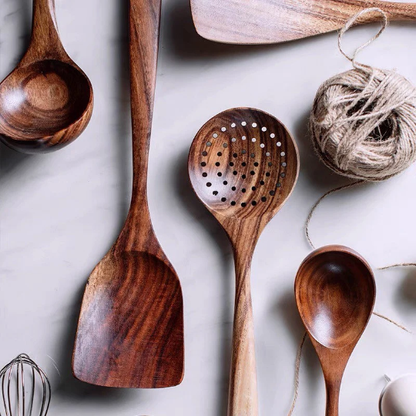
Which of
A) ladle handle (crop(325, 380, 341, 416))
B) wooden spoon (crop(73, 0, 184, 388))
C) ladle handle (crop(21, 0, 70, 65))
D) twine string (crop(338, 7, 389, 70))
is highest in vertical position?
ladle handle (crop(21, 0, 70, 65))

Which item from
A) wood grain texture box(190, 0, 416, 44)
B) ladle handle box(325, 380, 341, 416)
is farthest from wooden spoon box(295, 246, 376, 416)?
wood grain texture box(190, 0, 416, 44)

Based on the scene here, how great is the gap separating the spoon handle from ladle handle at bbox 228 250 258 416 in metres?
0.11

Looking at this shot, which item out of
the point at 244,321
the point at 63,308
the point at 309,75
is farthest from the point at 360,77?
the point at 63,308

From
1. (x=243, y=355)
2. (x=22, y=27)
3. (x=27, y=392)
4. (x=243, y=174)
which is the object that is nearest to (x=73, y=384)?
(x=27, y=392)

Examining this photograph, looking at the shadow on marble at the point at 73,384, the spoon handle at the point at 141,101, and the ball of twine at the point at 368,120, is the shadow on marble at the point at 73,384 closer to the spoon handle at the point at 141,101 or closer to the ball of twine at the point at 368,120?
the spoon handle at the point at 141,101

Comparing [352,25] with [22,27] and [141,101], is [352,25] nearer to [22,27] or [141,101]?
[141,101]

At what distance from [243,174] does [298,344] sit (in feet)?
0.67

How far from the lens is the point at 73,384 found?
0.76 metres

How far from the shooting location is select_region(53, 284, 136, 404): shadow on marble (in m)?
0.75

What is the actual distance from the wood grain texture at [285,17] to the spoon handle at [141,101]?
73 mm

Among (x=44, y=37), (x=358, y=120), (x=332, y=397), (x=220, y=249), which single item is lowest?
(x=332, y=397)

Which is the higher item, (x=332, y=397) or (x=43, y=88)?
(x=43, y=88)

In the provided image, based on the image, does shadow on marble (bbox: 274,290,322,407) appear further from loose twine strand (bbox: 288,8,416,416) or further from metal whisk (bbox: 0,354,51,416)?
metal whisk (bbox: 0,354,51,416)

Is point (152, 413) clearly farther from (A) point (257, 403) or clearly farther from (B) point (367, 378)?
(B) point (367, 378)
